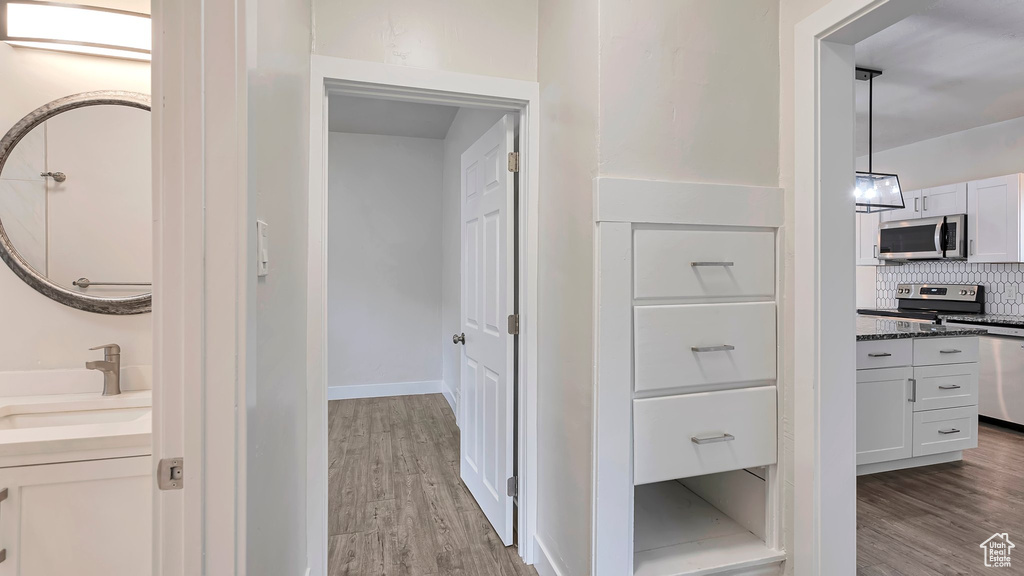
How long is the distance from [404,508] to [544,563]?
3.01ft

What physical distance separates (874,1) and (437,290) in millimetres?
4271

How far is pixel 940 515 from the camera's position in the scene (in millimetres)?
2473

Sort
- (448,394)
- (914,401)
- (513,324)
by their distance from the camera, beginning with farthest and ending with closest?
(448,394) < (914,401) < (513,324)

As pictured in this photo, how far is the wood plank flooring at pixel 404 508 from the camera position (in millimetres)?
2053

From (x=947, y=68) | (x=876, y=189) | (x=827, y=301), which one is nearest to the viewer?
(x=827, y=301)

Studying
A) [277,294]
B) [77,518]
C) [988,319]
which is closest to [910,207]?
[988,319]

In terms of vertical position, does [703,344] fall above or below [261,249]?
below

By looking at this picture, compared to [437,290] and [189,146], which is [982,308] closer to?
[437,290]

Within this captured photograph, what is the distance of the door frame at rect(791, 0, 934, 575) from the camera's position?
1.56 m

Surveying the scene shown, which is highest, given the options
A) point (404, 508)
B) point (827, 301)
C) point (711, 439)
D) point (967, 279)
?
point (967, 279)

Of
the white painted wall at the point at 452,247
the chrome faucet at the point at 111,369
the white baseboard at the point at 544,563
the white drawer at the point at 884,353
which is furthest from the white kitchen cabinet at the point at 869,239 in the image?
the chrome faucet at the point at 111,369

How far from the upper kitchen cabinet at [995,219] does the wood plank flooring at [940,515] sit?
1.68 metres

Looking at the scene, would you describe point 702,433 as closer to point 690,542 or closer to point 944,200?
point 690,542

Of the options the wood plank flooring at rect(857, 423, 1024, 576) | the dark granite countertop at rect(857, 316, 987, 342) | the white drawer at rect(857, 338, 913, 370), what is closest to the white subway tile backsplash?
the wood plank flooring at rect(857, 423, 1024, 576)
